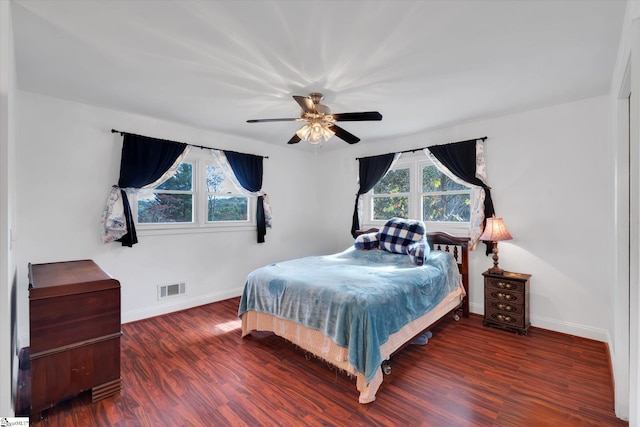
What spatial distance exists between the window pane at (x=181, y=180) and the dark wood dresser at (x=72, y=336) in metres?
1.90

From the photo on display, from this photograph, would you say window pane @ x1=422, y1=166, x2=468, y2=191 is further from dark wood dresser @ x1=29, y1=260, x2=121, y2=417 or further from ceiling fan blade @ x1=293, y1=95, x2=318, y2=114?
dark wood dresser @ x1=29, y1=260, x2=121, y2=417

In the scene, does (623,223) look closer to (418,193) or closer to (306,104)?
(306,104)

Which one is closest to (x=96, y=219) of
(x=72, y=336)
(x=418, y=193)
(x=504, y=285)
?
(x=72, y=336)

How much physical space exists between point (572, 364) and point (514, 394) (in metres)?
0.88

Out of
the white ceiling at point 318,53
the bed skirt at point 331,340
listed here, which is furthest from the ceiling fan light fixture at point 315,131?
the bed skirt at point 331,340

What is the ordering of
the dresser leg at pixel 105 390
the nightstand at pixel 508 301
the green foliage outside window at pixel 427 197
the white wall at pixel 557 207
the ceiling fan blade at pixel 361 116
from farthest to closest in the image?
the green foliage outside window at pixel 427 197, the nightstand at pixel 508 301, the white wall at pixel 557 207, the ceiling fan blade at pixel 361 116, the dresser leg at pixel 105 390

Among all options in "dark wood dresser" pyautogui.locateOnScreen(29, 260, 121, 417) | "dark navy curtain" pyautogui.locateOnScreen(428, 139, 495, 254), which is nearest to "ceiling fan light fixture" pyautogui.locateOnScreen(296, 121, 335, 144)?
"dark navy curtain" pyautogui.locateOnScreen(428, 139, 495, 254)

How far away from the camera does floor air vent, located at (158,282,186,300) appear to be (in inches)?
148

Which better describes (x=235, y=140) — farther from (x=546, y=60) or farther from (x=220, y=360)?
(x=546, y=60)

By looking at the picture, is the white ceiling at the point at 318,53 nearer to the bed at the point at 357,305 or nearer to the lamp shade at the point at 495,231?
the lamp shade at the point at 495,231

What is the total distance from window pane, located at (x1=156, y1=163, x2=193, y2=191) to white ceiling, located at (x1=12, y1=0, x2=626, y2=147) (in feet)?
3.06

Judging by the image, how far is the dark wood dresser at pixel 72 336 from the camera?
1.85 metres

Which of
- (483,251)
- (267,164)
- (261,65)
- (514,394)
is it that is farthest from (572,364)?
(267,164)

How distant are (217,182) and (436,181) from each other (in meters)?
3.25
